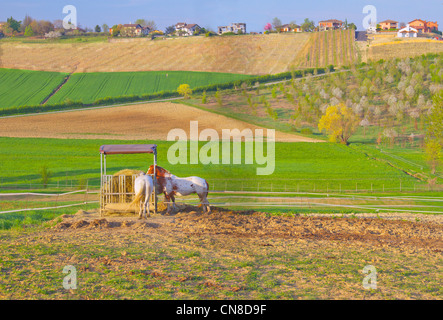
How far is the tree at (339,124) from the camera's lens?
70312mm

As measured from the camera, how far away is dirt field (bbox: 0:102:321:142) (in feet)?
228

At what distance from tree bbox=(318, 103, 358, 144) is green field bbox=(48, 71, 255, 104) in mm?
32049

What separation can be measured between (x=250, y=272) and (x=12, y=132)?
63.3 m

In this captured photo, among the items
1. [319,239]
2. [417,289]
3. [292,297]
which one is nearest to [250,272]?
[292,297]

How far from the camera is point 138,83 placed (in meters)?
99.6

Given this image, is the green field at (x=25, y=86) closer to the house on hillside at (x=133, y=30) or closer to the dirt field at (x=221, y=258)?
the house on hillside at (x=133, y=30)

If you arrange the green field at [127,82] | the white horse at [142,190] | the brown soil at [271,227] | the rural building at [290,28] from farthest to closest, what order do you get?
the rural building at [290,28], the green field at [127,82], the white horse at [142,190], the brown soil at [271,227]

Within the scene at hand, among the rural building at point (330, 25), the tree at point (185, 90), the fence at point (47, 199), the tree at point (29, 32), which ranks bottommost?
the fence at point (47, 199)

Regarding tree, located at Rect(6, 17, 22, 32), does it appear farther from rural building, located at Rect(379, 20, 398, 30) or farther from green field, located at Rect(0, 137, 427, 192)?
rural building, located at Rect(379, 20, 398, 30)

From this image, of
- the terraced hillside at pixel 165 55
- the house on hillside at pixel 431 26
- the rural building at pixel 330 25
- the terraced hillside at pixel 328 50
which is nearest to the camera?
the terraced hillside at pixel 165 55

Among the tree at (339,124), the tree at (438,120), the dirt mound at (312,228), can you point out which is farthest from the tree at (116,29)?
the dirt mound at (312,228)

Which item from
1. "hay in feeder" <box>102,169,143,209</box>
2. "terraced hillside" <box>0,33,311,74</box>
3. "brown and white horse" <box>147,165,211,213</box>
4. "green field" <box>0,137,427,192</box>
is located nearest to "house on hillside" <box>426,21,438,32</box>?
"terraced hillside" <box>0,33,311,74</box>

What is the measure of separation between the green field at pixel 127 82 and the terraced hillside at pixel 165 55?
2339 mm

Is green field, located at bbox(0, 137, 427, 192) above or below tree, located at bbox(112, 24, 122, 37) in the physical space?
below
